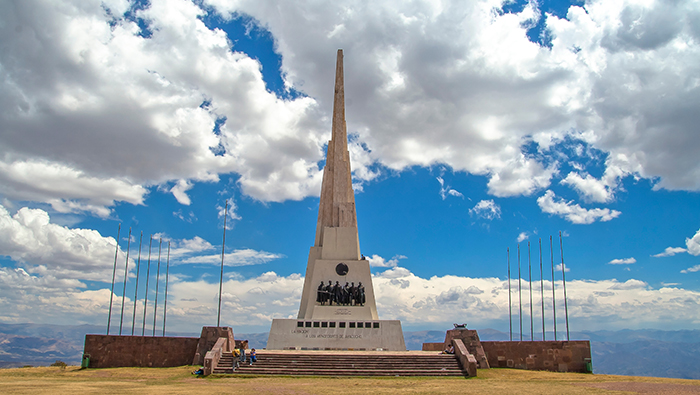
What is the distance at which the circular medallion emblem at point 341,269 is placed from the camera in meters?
31.3

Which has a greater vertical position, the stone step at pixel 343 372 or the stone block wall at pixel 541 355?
the stone block wall at pixel 541 355

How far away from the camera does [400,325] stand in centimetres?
2723

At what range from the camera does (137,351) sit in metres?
22.2

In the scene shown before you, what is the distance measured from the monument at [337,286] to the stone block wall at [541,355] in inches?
226

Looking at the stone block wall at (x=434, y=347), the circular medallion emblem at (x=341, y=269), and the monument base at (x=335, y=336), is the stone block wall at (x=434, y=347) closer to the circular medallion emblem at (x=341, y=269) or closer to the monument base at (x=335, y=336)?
the monument base at (x=335, y=336)

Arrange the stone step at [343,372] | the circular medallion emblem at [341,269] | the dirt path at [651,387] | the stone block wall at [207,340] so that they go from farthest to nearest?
1. the circular medallion emblem at [341,269]
2. the stone block wall at [207,340]
3. the stone step at [343,372]
4. the dirt path at [651,387]

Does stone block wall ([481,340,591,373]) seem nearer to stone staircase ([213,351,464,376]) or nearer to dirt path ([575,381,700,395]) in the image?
stone staircase ([213,351,464,376])

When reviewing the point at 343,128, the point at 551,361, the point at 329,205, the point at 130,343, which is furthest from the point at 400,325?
the point at 343,128

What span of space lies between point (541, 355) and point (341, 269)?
13109 mm

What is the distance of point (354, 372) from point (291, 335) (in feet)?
27.1

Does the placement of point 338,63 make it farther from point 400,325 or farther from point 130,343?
point 130,343

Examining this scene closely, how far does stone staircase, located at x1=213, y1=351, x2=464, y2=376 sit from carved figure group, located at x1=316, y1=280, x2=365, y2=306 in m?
8.72

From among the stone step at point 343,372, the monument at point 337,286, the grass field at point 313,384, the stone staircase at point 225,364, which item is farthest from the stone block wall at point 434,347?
the stone staircase at point 225,364

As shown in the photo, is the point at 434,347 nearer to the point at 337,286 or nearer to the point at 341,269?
the point at 337,286
